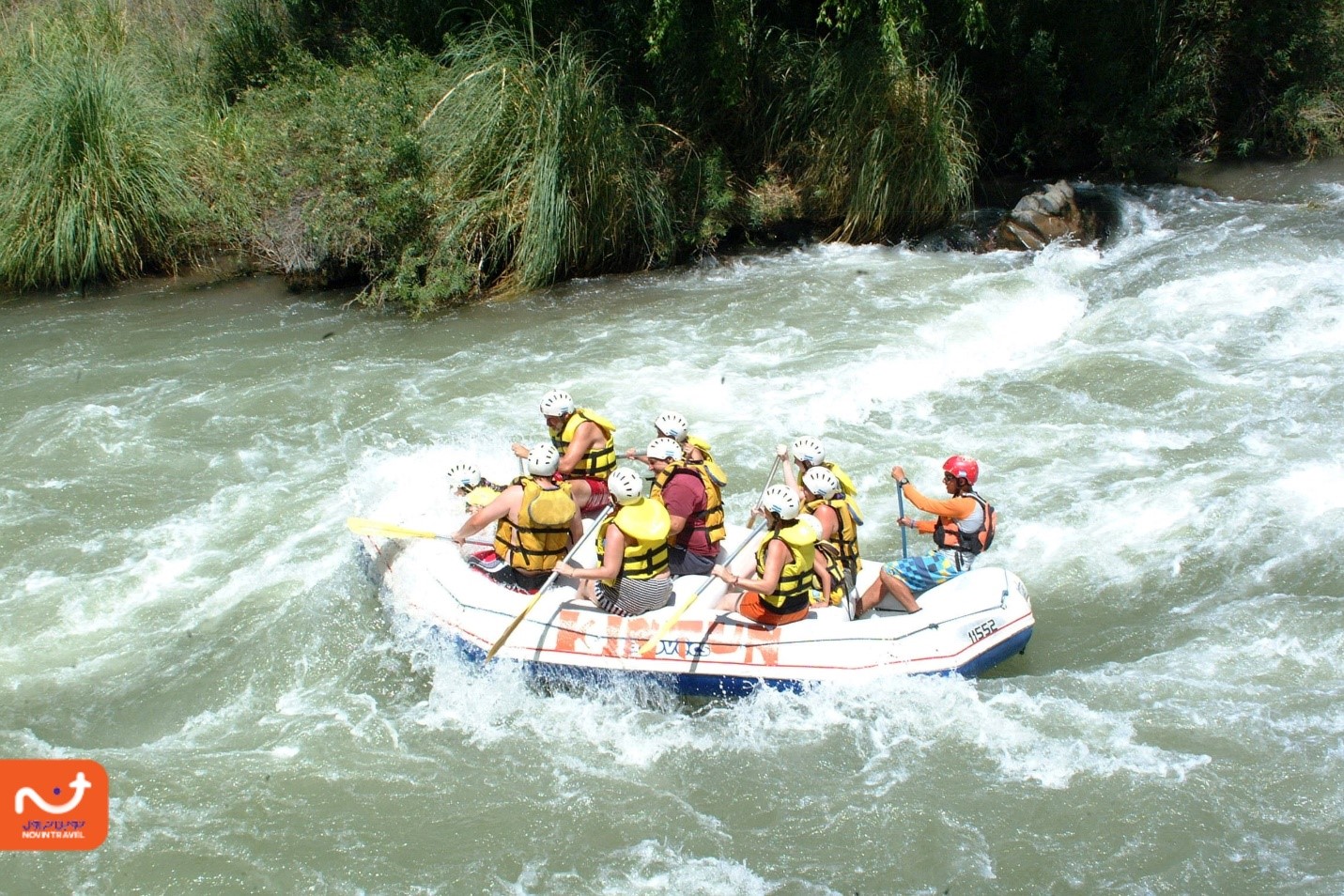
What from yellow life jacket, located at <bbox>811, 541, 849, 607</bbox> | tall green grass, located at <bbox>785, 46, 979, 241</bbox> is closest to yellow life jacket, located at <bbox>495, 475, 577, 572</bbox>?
yellow life jacket, located at <bbox>811, 541, 849, 607</bbox>

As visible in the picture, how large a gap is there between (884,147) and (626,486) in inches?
349

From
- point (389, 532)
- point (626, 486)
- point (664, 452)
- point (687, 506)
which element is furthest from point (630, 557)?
point (389, 532)

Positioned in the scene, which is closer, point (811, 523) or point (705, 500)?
point (811, 523)

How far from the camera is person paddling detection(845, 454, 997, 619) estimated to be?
6387 millimetres

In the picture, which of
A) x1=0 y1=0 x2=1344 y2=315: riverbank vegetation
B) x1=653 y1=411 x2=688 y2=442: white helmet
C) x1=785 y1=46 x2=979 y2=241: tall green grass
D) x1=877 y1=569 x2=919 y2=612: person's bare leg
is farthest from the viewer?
x1=785 y1=46 x2=979 y2=241: tall green grass

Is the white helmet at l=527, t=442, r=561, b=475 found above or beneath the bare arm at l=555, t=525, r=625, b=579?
above

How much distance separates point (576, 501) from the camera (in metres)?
7.24

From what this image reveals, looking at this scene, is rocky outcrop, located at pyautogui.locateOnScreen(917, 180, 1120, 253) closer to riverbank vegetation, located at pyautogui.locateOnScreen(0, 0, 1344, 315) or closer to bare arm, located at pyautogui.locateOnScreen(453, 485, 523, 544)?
riverbank vegetation, located at pyautogui.locateOnScreen(0, 0, 1344, 315)

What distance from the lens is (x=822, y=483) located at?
20.2ft

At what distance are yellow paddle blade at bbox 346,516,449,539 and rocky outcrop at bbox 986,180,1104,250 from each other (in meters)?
8.86

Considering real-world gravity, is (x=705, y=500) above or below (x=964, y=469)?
below

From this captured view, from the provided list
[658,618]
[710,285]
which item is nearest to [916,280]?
[710,285]

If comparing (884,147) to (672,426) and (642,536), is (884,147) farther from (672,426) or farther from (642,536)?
(642,536)

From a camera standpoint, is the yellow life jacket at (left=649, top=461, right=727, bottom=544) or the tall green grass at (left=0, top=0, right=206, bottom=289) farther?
the tall green grass at (left=0, top=0, right=206, bottom=289)
